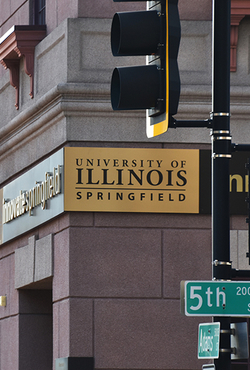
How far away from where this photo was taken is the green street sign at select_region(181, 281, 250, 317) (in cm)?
622

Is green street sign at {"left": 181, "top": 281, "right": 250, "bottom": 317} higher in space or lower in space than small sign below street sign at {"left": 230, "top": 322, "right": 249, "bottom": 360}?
higher

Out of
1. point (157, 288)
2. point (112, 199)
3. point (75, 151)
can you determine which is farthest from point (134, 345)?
point (75, 151)

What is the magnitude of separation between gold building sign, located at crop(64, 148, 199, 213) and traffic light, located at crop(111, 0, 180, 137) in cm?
532

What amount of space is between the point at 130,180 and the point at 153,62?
5.39 metres

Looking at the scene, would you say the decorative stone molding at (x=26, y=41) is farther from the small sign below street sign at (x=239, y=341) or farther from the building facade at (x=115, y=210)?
the small sign below street sign at (x=239, y=341)

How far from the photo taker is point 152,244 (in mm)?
11344

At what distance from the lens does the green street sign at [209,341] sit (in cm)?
608

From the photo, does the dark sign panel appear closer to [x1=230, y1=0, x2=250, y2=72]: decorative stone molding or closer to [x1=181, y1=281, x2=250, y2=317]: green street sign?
[x1=230, y1=0, x2=250, y2=72]: decorative stone molding

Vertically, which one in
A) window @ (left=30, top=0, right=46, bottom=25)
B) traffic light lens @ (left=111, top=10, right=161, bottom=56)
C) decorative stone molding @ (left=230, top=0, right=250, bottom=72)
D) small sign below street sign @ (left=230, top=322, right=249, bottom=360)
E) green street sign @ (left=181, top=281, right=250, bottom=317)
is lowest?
small sign below street sign @ (left=230, top=322, right=249, bottom=360)

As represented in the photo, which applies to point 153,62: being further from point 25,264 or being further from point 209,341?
point 25,264

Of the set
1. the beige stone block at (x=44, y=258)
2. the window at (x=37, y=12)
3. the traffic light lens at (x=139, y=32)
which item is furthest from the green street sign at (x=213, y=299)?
the window at (x=37, y=12)

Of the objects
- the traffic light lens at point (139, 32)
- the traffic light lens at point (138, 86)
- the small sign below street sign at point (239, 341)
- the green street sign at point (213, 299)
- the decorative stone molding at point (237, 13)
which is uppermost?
the decorative stone molding at point (237, 13)

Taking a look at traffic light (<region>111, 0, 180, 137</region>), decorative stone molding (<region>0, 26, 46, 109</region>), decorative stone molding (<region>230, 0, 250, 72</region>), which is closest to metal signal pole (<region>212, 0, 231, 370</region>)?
traffic light (<region>111, 0, 180, 137</region>)

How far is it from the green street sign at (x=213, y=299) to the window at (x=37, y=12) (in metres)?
8.63
